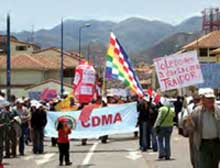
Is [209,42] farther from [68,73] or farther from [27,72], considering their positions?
[27,72]

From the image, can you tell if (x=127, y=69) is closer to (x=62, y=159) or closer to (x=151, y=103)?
(x=151, y=103)

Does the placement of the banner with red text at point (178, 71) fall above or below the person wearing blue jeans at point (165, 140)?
above

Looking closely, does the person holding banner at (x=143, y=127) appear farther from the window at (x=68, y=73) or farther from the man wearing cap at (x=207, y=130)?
the window at (x=68, y=73)

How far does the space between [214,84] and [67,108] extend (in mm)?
17839

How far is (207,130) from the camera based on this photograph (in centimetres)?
1098

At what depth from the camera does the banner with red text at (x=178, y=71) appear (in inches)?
639

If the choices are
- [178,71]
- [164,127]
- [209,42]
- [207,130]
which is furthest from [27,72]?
[207,130]

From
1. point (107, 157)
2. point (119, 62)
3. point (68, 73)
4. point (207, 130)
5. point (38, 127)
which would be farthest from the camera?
point (68, 73)

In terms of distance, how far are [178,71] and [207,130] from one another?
564 centimetres

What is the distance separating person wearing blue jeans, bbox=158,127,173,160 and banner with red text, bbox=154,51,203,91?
11.3 ft

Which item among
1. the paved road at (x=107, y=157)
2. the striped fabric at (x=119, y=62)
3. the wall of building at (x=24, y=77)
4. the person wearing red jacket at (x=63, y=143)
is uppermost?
the wall of building at (x=24, y=77)

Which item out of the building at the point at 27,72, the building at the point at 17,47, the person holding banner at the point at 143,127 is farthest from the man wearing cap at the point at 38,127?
the building at the point at 17,47

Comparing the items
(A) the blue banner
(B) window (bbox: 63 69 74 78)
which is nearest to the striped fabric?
(A) the blue banner

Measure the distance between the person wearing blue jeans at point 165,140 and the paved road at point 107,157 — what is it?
28 centimetres
